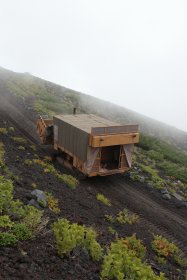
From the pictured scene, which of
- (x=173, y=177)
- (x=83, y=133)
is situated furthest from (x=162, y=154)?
(x=83, y=133)

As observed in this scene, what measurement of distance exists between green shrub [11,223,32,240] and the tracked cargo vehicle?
805cm

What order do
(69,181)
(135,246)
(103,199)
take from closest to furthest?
(135,246)
(103,199)
(69,181)

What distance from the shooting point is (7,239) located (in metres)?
7.22

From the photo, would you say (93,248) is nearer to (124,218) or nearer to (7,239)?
(7,239)

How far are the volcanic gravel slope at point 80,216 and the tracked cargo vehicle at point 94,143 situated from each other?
0.85m

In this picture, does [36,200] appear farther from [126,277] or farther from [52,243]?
[126,277]

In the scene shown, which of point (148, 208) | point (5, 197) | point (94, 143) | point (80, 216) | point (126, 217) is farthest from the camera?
point (148, 208)

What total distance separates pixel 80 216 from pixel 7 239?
461cm

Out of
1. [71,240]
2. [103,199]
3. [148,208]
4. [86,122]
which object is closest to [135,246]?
[71,240]

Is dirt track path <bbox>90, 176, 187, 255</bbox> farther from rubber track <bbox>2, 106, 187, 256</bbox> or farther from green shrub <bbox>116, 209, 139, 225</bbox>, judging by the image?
green shrub <bbox>116, 209, 139, 225</bbox>

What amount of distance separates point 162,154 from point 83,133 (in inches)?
457

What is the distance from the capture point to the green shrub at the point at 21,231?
25.0 feet

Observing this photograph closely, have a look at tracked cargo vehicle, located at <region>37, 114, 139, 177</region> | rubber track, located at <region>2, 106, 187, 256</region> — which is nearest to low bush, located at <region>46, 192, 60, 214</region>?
rubber track, located at <region>2, 106, 187, 256</region>

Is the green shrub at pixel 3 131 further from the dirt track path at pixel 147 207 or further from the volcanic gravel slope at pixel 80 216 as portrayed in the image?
the dirt track path at pixel 147 207
